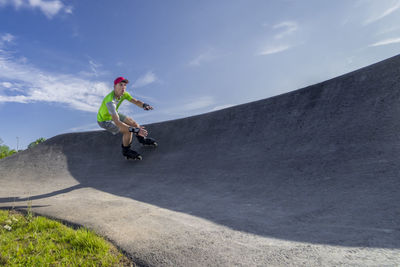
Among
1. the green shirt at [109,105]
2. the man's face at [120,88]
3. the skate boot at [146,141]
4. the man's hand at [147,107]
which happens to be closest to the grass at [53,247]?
the green shirt at [109,105]

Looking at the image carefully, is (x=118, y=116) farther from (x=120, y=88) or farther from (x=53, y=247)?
(x=53, y=247)

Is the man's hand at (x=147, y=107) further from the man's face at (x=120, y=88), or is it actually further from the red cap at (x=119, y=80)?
the red cap at (x=119, y=80)

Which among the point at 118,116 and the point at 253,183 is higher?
the point at 118,116

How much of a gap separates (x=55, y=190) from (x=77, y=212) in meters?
2.31

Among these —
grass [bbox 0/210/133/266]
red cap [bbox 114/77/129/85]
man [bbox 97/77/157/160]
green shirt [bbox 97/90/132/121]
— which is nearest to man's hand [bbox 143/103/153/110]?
man [bbox 97/77/157/160]

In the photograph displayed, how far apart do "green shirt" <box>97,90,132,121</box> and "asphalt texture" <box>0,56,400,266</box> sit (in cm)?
127

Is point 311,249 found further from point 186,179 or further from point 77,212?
point 186,179

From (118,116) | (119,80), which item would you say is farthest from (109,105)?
(119,80)

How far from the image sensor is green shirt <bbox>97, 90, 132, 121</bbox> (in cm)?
550

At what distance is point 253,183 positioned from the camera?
3.90m

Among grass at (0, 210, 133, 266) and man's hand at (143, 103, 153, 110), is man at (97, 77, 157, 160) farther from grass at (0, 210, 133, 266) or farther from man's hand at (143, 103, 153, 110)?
grass at (0, 210, 133, 266)

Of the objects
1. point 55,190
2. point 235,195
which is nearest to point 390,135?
point 235,195

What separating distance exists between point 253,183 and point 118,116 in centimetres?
329

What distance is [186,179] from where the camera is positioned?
4613 mm
